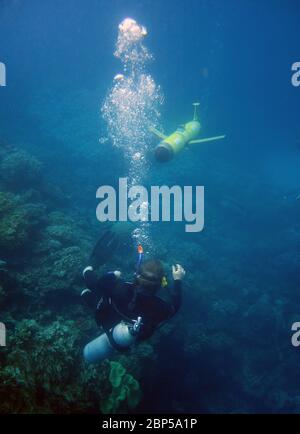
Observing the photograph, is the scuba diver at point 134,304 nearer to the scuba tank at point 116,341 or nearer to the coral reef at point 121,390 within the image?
the scuba tank at point 116,341

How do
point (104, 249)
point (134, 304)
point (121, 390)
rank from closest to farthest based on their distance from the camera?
point (134, 304) → point (121, 390) → point (104, 249)

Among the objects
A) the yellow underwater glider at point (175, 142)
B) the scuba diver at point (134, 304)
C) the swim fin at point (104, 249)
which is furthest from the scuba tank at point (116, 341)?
the yellow underwater glider at point (175, 142)

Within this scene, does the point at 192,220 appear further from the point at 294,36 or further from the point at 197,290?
the point at 294,36

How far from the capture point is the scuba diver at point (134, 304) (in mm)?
3453

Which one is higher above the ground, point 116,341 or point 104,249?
point 104,249

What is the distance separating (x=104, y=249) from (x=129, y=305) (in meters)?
5.30

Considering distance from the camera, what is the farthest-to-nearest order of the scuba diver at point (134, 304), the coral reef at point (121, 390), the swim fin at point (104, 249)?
the swim fin at point (104, 249), the coral reef at point (121, 390), the scuba diver at point (134, 304)

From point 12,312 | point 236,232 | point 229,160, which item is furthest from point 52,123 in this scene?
point 12,312

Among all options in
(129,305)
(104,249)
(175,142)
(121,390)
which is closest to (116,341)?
(129,305)

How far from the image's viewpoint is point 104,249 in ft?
28.6

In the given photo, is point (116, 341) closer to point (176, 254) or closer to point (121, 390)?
point (121, 390)

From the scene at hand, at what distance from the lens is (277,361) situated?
10.0 meters

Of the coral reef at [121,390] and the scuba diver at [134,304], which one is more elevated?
the scuba diver at [134,304]
